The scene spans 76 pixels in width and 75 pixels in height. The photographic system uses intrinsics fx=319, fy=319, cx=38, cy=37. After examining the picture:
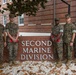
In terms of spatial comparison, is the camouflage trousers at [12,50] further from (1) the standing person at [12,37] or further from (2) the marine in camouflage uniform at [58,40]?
(2) the marine in camouflage uniform at [58,40]

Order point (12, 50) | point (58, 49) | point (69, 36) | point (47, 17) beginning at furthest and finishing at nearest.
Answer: point (47, 17)
point (12, 50)
point (58, 49)
point (69, 36)

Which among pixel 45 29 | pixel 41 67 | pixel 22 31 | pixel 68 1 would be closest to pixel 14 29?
pixel 41 67

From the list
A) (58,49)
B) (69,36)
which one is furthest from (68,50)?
(69,36)

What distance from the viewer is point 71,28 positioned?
963 centimetres

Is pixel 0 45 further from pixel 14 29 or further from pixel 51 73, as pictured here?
pixel 51 73

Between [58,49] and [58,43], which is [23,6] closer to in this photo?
[58,43]

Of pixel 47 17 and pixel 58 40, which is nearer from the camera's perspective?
pixel 58 40

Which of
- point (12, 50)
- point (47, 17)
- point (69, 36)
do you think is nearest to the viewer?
point (69, 36)

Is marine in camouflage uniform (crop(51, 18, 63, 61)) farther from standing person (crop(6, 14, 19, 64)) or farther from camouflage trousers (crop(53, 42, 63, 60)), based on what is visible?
standing person (crop(6, 14, 19, 64))

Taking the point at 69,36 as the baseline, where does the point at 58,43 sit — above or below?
below

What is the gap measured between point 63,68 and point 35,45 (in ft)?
4.28

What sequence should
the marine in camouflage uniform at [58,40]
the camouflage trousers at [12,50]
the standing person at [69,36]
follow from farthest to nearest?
the camouflage trousers at [12,50]
the marine in camouflage uniform at [58,40]
the standing person at [69,36]

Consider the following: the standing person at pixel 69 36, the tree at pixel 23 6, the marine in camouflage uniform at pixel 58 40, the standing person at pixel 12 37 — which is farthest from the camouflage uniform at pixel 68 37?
the standing person at pixel 12 37

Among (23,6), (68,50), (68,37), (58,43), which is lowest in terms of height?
(68,50)
